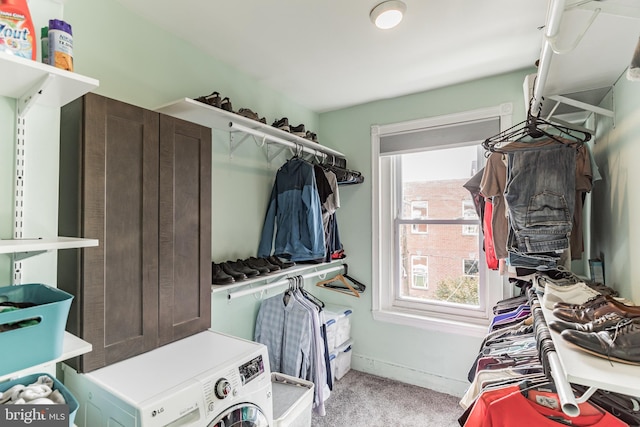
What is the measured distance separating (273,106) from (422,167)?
1.46 metres

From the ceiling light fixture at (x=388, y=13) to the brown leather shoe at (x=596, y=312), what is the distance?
152 cm

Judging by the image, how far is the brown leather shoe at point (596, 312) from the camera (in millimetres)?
885

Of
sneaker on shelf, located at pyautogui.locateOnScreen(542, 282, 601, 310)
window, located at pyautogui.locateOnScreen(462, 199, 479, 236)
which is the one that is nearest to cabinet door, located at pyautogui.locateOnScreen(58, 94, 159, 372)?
sneaker on shelf, located at pyautogui.locateOnScreen(542, 282, 601, 310)

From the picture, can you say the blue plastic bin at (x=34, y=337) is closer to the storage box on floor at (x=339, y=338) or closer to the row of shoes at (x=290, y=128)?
the row of shoes at (x=290, y=128)

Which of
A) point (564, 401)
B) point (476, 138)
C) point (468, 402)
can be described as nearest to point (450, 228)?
point (476, 138)

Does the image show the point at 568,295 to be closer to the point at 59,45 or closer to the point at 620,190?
the point at 620,190

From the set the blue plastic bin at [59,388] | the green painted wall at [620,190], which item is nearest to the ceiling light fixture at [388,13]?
the green painted wall at [620,190]

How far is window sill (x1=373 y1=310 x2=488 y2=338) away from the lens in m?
2.43

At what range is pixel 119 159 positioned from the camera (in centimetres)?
126

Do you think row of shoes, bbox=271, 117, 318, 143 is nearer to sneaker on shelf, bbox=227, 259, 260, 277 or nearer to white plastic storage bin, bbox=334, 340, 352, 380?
sneaker on shelf, bbox=227, 259, 260, 277

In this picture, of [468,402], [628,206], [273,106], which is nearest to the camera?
[468,402]

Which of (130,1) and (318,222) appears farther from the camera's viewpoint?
(318,222)

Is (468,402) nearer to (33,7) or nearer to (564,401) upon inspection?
(564,401)

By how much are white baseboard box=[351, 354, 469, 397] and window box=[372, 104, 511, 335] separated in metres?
0.42
